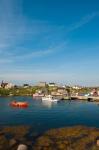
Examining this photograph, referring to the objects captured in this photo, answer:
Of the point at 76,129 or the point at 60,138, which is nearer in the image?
the point at 60,138

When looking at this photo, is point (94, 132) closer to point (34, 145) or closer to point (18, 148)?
point (34, 145)

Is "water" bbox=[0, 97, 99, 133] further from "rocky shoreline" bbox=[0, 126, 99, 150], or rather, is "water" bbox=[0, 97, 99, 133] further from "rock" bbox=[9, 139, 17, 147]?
"rock" bbox=[9, 139, 17, 147]

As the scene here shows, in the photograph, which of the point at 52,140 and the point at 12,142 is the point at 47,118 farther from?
the point at 12,142

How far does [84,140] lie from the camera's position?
5234 centimetres

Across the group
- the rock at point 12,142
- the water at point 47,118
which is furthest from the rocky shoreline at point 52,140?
the water at point 47,118

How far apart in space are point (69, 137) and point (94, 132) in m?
7.78

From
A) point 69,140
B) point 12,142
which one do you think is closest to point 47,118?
point 69,140

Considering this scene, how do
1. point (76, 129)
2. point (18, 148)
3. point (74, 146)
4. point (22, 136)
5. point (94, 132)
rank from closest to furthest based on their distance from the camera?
point (18, 148), point (74, 146), point (22, 136), point (94, 132), point (76, 129)

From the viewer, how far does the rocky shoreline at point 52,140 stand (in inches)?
1865

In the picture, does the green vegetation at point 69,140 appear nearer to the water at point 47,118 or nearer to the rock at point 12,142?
the rock at point 12,142

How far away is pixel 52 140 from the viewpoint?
52.2 metres

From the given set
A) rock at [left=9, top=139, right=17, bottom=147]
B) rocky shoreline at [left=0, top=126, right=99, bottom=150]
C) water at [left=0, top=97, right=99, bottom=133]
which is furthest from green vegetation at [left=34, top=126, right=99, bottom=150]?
water at [left=0, top=97, right=99, bottom=133]

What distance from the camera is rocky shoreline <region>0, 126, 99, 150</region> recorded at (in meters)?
47.4

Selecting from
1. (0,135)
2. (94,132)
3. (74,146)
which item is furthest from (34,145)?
(94,132)
